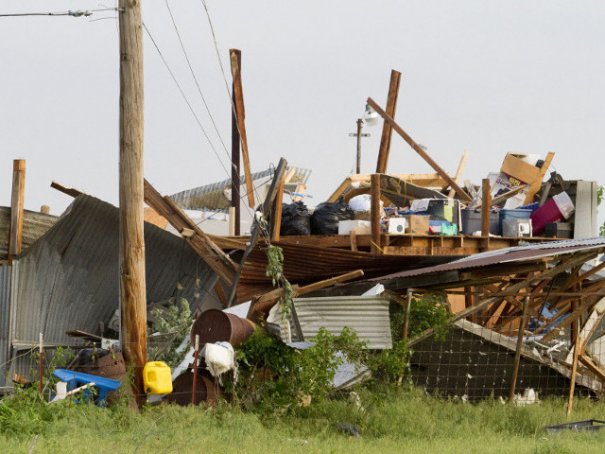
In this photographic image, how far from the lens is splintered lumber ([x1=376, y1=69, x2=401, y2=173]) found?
25906 millimetres

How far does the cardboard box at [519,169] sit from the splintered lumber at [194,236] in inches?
353

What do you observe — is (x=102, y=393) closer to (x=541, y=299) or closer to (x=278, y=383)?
(x=278, y=383)

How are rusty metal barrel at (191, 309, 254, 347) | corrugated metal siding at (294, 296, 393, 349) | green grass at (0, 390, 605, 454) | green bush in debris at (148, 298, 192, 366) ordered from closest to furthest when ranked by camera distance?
green grass at (0, 390, 605, 454)
rusty metal barrel at (191, 309, 254, 347)
corrugated metal siding at (294, 296, 393, 349)
green bush in debris at (148, 298, 192, 366)

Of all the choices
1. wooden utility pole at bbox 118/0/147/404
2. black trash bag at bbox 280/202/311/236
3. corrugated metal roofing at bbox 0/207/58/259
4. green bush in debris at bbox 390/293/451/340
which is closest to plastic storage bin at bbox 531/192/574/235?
black trash bag at bbox 280/202/311/236

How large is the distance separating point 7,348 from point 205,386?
559 centimetres

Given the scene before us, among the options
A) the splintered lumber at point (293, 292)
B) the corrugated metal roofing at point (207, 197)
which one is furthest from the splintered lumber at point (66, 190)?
the corrugated metal roofing at point (207, 197)

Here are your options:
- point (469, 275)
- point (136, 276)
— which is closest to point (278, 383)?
point (136, 276)

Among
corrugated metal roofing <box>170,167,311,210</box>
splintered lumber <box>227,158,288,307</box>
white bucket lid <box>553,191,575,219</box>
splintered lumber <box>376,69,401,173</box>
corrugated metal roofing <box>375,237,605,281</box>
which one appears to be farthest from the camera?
corrugated metal roofing <box>170,167,311,210</box>

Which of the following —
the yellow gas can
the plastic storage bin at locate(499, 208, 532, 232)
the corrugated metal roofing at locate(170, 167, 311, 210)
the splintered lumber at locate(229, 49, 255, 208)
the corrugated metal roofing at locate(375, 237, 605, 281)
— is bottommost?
the yellow gas can

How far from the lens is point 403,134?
82.7 ft

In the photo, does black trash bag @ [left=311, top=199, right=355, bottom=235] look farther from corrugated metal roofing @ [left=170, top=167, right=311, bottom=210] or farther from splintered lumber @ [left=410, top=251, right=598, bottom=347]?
corrugated metal roofing @ [left=170, top=167, right=311, bottom=210]

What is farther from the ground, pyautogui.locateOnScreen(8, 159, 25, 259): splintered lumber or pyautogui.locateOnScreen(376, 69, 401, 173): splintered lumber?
pyautogui.locateOnScreen(376, 69, 401, 173): splintered lumber

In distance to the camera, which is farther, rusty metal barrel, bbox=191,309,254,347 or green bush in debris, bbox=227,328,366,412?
rusty metal barrel, bbox=191,309,254,347

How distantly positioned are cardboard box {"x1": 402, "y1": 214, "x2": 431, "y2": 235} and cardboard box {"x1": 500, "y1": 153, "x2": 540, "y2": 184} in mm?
4739
